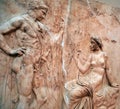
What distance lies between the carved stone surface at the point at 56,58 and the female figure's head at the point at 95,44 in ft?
0.05

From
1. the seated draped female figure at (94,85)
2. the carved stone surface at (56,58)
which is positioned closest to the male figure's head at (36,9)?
the carved stone surface at (56,58)

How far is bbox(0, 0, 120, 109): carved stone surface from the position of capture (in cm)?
393

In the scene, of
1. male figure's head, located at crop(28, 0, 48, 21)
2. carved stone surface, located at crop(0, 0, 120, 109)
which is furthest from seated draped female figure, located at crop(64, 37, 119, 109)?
male figure's head, located at crop(28, 0, 48, 21)

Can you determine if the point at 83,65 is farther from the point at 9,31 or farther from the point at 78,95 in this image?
the point at 9,31

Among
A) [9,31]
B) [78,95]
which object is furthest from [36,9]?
[78,95]

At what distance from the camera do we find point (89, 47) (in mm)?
4363

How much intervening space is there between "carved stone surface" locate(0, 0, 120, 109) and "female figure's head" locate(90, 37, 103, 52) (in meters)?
0.01

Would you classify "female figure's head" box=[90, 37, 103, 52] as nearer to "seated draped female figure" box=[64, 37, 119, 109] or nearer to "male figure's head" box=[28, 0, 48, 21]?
"seated draped female figure" box=[64, 37, 119, 109]

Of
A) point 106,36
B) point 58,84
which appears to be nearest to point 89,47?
point 106,36

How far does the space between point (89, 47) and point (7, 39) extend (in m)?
1.18

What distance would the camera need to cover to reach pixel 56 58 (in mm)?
4164

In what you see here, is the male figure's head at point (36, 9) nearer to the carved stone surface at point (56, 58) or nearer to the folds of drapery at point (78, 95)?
the carved stone surface at point (56, 58)

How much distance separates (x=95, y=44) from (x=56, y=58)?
24.2 inches

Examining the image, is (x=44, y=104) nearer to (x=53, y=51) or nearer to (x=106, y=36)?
(x=53, y=51)
